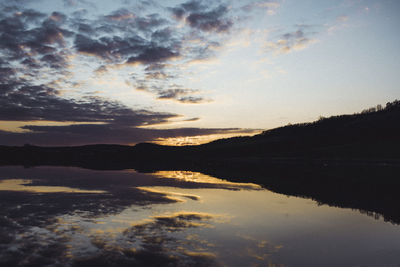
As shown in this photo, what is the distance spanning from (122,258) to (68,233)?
13.5ft

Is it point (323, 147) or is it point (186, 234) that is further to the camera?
point (323, 147)

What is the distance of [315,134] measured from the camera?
183500 millimetres

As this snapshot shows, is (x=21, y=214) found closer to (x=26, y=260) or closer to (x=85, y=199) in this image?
(x=85, y=199)

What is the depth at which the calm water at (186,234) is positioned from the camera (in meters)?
9.62

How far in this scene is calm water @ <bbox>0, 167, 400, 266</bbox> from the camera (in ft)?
31.6

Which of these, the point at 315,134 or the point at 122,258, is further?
the point at 315,134

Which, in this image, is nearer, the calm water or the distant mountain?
the calm water

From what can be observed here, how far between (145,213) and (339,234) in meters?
10.2

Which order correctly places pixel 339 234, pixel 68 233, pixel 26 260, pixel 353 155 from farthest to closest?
pixel 353 155
pixel 339 234
pixel 68 233
pixel 26 260

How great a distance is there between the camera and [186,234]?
41.0ft

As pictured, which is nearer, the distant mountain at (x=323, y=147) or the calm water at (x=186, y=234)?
the calm water at (x=186, y=234)

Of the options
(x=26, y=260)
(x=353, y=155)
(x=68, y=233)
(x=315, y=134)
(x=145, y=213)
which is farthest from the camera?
(x=315, y=134)

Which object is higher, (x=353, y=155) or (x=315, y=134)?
(x=315, y=134)

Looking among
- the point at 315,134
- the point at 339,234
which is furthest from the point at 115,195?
the point at 315,134
